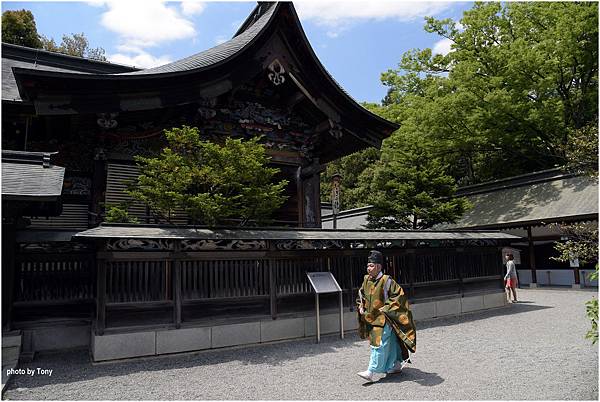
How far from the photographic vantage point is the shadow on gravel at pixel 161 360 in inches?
234

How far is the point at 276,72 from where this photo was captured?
35.0ft

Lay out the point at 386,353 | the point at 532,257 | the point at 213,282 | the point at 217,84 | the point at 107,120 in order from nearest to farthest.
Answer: the point at 386,353 < the point at 213,282 < the point at 107,120 < the point at 217,84 < the point at 532,257

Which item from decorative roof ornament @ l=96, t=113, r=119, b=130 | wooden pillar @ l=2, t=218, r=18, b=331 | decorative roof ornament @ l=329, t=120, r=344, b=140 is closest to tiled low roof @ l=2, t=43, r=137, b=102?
decorative roof ornament @ l=96, t=113, r=119, b=130

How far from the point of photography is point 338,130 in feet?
37.4

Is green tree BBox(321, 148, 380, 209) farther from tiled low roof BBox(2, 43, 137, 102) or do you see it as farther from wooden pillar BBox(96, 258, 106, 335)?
wooden pillar BBox(96, 258, 106, 335)

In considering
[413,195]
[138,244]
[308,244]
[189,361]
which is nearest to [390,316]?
[308,244]

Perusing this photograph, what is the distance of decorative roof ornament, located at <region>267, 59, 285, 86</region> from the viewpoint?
34.8ft

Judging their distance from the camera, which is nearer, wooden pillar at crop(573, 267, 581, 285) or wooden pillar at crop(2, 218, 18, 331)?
wooden pillar at crop(2, 218, 18, 331)

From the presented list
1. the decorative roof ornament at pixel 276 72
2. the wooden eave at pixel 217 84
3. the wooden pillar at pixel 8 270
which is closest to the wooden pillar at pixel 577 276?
the wooden eave at pixel 217 84

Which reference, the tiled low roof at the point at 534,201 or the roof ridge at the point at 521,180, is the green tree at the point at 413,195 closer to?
the tiled low roof at the point at 534,201

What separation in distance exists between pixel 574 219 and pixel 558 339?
10974 mm

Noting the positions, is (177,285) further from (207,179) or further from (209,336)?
(207,179)

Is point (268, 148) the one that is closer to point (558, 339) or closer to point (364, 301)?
point (364, 301)

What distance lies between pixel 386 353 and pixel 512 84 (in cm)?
2142
